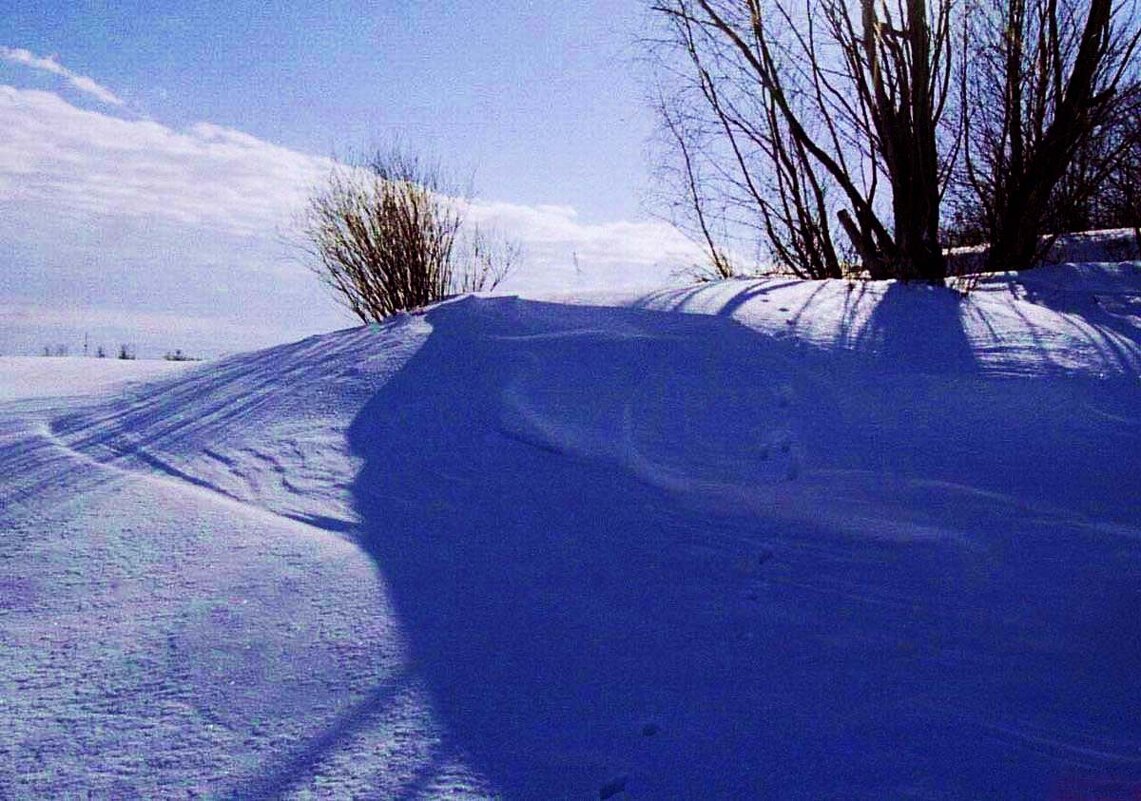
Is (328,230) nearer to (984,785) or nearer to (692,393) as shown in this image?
(692,393)

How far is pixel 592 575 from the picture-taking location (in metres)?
1.78

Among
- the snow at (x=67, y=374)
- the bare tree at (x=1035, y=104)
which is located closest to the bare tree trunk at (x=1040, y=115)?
the bare tree at (x=1035, y=104)

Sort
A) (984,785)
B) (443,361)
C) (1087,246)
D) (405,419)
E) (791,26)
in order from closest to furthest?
(984,785)
(405,419)
(443,361)
(791,26)
(1087,246)

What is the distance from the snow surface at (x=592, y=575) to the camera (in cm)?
128

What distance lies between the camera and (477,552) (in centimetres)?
187

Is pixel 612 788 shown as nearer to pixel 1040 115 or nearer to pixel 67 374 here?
pixel 67 374

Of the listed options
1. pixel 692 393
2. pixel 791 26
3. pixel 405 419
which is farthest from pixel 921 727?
pixel 791 26

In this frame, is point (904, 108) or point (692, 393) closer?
point (692, 393)

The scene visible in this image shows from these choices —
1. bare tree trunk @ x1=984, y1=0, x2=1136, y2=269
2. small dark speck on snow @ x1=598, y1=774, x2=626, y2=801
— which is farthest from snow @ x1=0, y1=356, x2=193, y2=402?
bare tree trunk @ x1=984, y1=0, x2=1136, y2=269

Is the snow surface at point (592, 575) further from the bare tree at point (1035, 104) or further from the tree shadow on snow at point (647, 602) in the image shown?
the bare tree at point (1035, 104)

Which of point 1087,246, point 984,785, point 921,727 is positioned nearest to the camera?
point 984,785

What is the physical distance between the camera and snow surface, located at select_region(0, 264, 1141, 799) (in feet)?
4.21

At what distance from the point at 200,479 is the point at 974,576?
1.93m

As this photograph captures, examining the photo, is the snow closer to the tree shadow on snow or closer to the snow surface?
the snow surface
